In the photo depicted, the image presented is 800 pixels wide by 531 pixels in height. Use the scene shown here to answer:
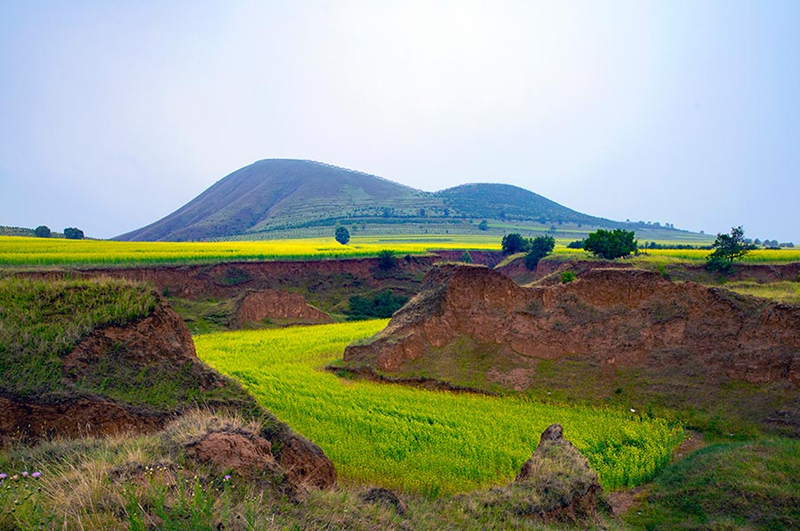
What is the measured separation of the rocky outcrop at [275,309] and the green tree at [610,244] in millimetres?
28042

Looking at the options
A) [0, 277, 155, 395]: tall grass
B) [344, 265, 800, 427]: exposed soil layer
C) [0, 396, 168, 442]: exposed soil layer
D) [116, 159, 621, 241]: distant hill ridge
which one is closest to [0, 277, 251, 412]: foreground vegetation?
[0, 277, 155, 395]: tall grass

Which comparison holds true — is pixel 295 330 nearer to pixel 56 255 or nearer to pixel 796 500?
pixel 56 255

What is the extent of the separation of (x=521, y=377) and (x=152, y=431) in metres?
14.0

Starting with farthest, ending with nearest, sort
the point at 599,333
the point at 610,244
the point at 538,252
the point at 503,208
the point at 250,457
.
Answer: the point at 503,208
the point at 538,252
the point at 610,244
the point at 599,333
the point at 250,457

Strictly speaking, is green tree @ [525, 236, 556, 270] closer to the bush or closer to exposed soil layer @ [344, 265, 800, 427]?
the bush

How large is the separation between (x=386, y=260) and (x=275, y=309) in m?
19.7

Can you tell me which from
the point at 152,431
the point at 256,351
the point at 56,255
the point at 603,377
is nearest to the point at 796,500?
the point at 603,377

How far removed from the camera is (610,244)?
48.5 meters

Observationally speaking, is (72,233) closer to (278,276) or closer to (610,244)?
(278,276)

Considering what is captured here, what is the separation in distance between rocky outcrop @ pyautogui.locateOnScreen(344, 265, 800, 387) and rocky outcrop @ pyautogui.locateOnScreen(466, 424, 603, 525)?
9877 millimetres

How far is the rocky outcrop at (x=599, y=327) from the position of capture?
56.9 ft

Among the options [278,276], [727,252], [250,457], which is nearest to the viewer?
[250,457]

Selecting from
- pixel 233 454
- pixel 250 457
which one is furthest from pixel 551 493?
pixel 233 454

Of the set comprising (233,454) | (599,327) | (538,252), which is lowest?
(599,327)
